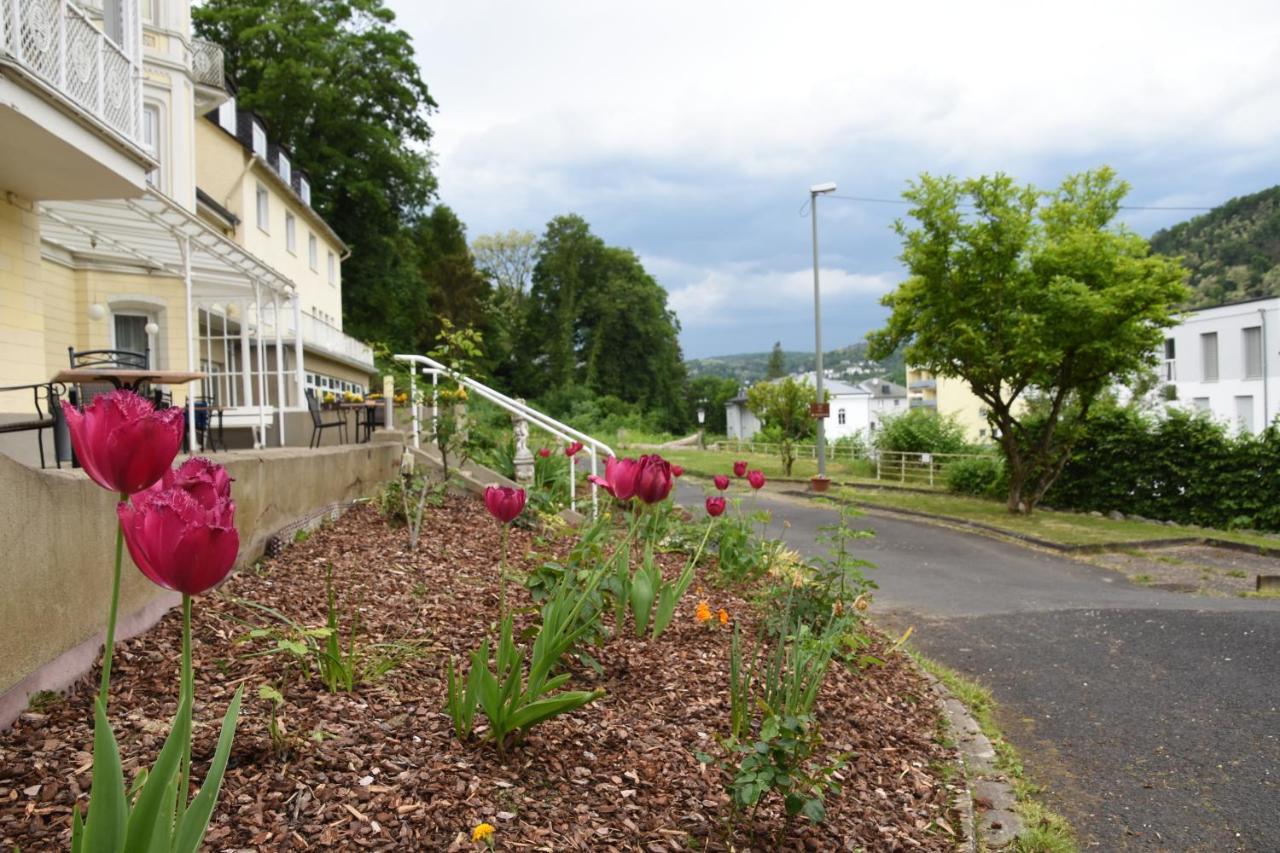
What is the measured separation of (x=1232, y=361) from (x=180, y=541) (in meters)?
36.8

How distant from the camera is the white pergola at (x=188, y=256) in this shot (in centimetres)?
803

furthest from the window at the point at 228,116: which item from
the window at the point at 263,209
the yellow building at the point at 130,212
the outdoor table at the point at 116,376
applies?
the outdoor table at the point at 116,376

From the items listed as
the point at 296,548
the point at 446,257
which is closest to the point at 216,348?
the point at 296,548

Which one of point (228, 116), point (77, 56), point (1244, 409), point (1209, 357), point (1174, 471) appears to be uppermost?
point (228, 116)

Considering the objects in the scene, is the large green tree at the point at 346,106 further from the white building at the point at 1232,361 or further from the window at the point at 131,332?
the white building at the point at 1232,361

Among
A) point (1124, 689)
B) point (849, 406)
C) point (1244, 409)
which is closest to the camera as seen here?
point (1124, 689)

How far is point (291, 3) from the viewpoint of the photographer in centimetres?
3003

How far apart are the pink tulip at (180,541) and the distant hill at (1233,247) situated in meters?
57.6

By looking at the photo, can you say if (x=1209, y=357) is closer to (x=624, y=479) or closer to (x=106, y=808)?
(x=624, y=479)

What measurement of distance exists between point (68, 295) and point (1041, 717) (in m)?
12.2

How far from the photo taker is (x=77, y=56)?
6910 millimetres

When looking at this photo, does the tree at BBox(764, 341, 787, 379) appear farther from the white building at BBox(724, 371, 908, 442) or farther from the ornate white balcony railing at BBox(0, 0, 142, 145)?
the ornate white balcony railing at BBox(0, 0, 142, 145)

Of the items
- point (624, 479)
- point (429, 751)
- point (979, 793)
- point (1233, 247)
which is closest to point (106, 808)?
point (429, 751)

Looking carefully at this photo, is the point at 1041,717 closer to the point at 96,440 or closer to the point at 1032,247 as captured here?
the point at 96,440
